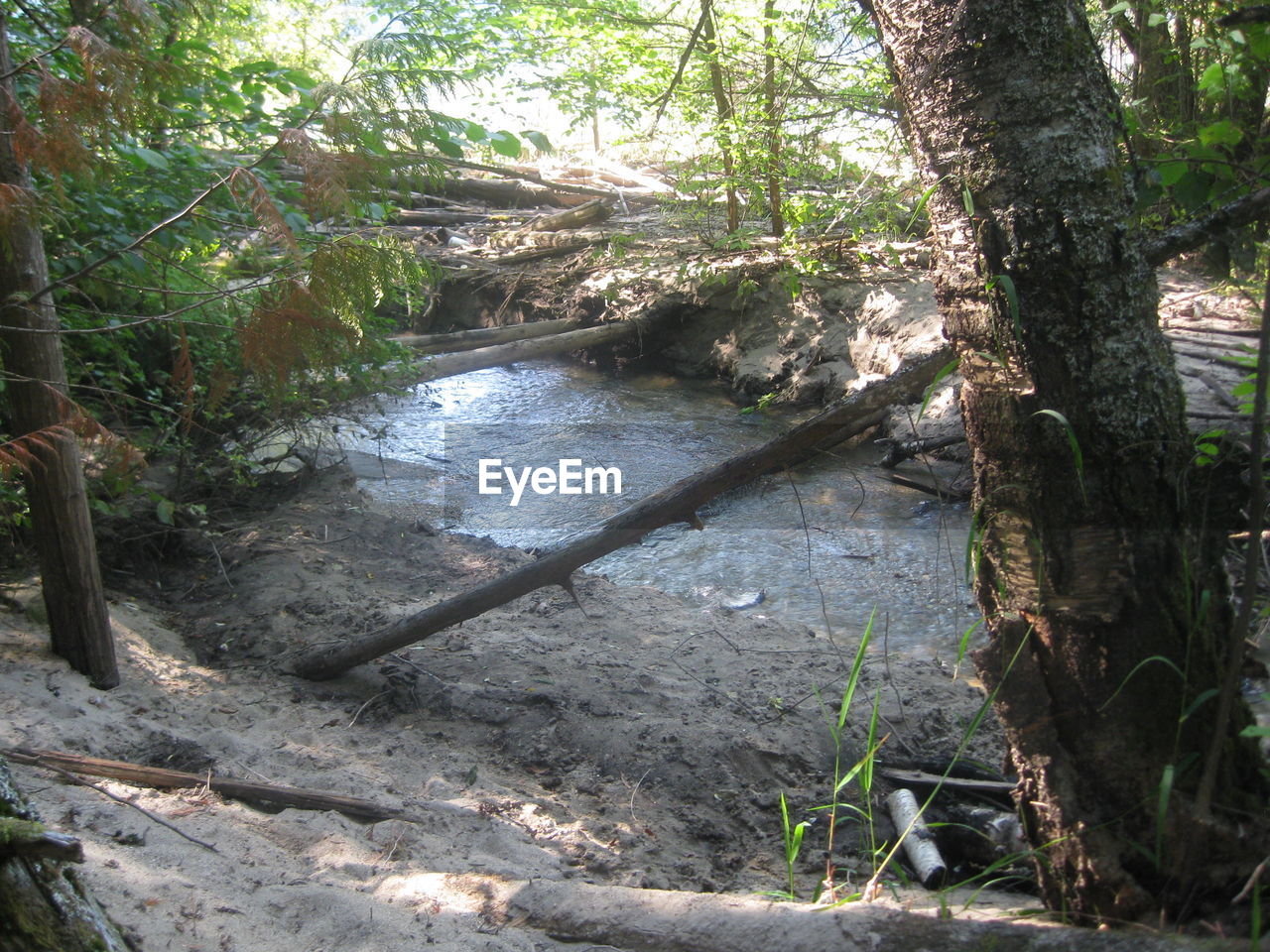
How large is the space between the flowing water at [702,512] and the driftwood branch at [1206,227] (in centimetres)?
178

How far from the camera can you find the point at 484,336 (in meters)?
9.79

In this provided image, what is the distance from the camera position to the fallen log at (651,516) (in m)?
3.43

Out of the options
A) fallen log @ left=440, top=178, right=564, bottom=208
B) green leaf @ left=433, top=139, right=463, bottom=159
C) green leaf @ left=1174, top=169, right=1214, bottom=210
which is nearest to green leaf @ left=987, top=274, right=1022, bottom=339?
green leaf @ left=1174, top=169, right=1214, bottom=210

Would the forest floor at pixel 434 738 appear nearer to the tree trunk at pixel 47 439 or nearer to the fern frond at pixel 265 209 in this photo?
the tree trunk at pixel 47 439

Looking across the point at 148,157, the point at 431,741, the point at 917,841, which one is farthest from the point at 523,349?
the point at 917,841

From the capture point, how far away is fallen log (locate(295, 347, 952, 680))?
11.3ft

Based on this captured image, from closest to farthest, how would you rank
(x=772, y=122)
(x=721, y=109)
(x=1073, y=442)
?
(x=1073, y=442), (x=772, y=122), (x=721, y=109)

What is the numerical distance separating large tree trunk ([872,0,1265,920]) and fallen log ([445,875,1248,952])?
8.8 inches

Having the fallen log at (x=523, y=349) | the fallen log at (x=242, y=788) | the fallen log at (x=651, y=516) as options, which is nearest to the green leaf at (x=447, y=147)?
the fallen log at (x=651, y=516)

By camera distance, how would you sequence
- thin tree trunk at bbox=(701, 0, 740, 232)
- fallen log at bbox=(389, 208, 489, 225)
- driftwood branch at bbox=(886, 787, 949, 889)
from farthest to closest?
1. fallen log at bbox=(389, 208, 489, 225)
2. thin tree trunk at bbox=(701, 0, 740, 232)
3. driftwood branch at bbox=(886, 787, 949, 889)

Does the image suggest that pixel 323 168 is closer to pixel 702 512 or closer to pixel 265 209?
pixel 265 209

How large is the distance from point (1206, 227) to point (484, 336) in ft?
27.4

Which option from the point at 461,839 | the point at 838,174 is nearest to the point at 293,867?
the point at 461,839

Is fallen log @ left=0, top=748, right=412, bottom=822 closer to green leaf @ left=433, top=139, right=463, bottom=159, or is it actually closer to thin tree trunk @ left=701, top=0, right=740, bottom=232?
green leaf @ left=433, top=139, right=463, bottom=159
